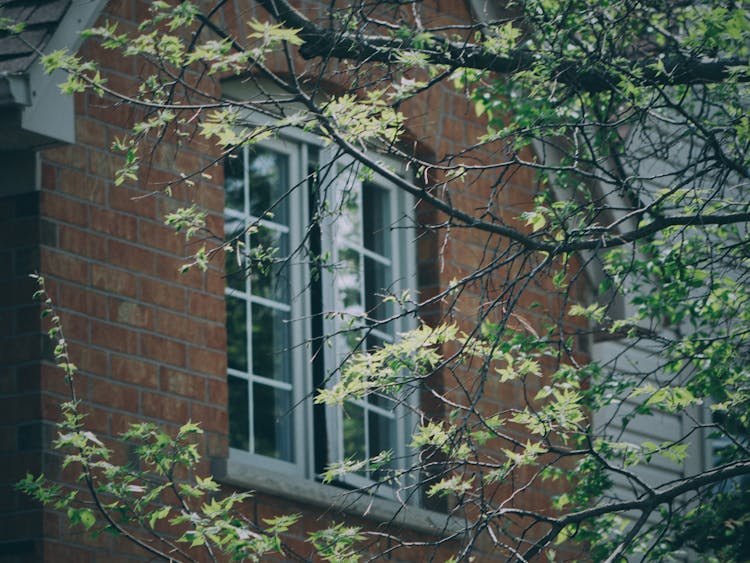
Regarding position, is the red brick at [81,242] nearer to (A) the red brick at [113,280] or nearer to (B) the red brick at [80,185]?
(A) the red brick at [113,280]

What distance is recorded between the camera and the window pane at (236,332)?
7.79m

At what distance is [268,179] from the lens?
8039 millimetres

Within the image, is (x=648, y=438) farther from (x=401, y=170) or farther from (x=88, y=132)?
(x=88, y=132)

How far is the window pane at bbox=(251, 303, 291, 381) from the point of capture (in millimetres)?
7793

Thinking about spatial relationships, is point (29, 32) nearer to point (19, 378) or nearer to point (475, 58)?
point (19, 378)

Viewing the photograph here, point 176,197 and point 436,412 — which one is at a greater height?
point 176,197

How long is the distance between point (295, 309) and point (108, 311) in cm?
137

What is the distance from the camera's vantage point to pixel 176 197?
23.5 feet

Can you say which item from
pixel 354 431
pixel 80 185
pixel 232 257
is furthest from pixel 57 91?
pixel 354 431

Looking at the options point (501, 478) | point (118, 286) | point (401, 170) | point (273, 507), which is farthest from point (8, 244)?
point (401, 170)

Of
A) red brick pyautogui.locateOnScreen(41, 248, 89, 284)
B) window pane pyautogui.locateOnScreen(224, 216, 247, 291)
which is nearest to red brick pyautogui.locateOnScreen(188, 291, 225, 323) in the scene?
window pane pyautogui.locateOnScreen(224, 216, 247, 291)

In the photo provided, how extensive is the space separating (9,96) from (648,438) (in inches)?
255

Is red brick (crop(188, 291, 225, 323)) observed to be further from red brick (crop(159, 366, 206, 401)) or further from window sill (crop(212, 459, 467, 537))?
window sill (crop(212, 459, 467, 537))

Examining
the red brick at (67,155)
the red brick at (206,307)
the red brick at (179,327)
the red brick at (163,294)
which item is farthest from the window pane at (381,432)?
the red brick at (67,155)
